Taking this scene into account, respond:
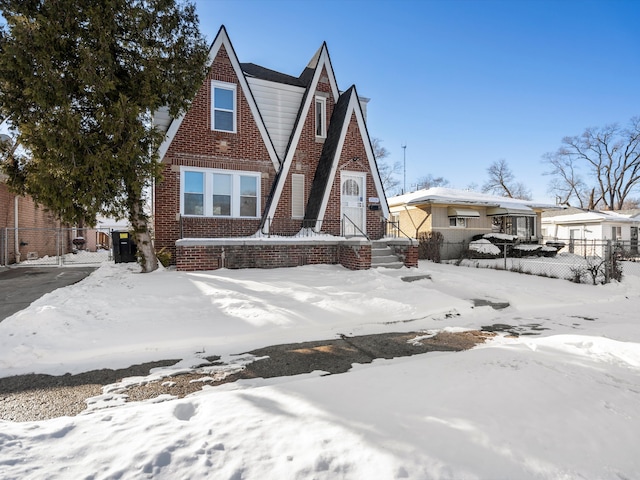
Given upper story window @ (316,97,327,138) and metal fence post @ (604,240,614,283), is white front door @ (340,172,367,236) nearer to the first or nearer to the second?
upper story window @ (316,97,327,138)

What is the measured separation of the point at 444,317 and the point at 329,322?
262cm

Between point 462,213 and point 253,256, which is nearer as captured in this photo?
point 253,256

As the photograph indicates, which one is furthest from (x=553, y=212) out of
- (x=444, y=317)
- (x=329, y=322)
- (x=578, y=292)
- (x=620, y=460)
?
(x=620, y=460)

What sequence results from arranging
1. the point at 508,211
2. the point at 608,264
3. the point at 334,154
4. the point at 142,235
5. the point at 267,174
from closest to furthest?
the point at 142,235, the point at 608,264, the point at 267,174, the point at 334,154, the point at 508,211

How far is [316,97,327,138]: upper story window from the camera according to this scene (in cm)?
1339

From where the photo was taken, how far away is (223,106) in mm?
11805

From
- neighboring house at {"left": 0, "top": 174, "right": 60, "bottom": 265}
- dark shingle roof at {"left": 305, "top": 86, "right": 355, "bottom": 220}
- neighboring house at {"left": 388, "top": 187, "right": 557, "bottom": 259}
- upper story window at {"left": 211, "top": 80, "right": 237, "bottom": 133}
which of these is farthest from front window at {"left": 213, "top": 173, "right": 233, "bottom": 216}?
neighboring house at {"left": 388, "top": 187, "right": 557, "bottom": 259}

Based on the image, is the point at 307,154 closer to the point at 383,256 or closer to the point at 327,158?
the point at 327,158

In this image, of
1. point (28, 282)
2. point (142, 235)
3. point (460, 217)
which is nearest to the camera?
point (28, 282)

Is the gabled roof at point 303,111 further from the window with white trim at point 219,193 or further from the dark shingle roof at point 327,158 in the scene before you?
the dark shingle roof at point 327,158

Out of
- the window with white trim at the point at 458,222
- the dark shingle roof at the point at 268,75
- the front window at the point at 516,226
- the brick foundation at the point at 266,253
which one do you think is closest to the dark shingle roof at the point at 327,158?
the brick foundation at the point at 266,253

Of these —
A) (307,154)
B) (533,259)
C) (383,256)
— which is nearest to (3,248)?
(307,154)

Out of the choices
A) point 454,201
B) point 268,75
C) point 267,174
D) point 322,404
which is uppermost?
point 268,75

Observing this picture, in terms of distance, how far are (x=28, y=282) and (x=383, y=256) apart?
1040 cm
